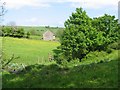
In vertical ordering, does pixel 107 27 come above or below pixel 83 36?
above

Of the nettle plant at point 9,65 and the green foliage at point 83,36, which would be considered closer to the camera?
the nettle plant at point 9,65

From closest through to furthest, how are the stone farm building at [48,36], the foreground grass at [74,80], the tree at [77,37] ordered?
the foreground grass at [74,80] → the tree at [77,37] → the stone farm building at [48,36]

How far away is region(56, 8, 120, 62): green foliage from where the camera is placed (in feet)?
153

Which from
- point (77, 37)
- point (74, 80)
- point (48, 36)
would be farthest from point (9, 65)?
point (48, 36)

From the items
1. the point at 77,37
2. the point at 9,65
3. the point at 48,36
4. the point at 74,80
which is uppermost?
the point at 48,36

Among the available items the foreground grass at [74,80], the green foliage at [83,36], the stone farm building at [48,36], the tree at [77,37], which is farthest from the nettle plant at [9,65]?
the stone farm building at [48,36]

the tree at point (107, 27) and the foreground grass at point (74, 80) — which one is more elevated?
the tree at point (107, 27)

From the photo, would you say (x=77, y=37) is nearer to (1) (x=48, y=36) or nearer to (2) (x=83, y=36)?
(2) (x=83, y=36)

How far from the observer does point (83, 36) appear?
47.1 m

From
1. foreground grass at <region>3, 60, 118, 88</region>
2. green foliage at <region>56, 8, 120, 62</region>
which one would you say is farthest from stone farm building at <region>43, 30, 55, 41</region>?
foreground grass at <region>3, 60, 118, 88</region>

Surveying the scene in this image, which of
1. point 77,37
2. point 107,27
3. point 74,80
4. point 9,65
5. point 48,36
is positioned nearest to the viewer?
point 74,80

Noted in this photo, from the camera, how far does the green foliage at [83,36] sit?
46625 millimetres

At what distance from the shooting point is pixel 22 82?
10.7 metres

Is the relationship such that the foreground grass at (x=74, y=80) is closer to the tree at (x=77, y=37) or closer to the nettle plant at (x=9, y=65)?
the nettle plant at (x=9, y=65)
